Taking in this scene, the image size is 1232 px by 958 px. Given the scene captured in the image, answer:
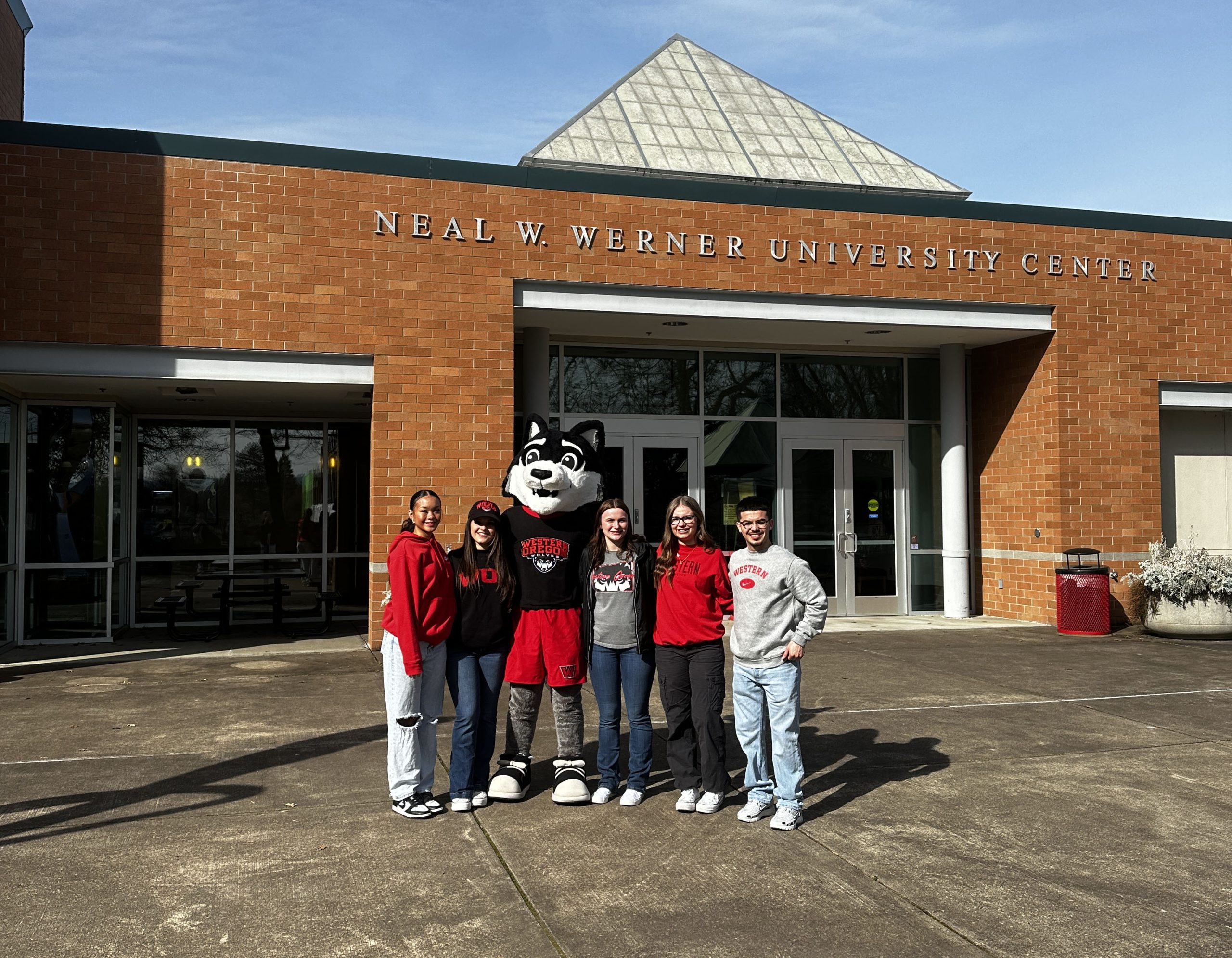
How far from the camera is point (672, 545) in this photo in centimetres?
600

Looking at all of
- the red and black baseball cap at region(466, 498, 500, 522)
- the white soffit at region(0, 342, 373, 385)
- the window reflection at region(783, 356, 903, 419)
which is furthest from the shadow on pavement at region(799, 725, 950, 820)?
the window reflection at region(783, 356, 903, 419)

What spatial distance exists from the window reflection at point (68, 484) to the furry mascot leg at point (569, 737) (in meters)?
8.63

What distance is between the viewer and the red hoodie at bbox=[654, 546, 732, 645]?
5.79 metres

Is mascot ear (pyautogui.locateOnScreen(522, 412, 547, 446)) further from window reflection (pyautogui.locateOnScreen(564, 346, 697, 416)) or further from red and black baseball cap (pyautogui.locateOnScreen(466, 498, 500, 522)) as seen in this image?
window reflection (pyautogui.locateOnScreen(564, 346, 697, 416))

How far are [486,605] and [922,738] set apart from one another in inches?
135

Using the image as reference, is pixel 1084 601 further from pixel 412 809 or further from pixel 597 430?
pixel 412 809

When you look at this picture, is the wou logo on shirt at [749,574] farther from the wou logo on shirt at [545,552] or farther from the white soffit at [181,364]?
the white soffit at [181,364]

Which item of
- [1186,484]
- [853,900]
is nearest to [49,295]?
[853,900]

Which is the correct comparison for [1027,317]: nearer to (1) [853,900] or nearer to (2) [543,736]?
(2) [543,736]

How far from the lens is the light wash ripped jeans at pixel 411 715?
563 centimetres

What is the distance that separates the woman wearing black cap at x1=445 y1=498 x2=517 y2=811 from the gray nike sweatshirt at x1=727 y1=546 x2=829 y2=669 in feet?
4.12

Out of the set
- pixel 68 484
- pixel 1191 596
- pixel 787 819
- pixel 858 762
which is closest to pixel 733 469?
pixel 1191 596

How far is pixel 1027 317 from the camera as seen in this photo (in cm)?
1398

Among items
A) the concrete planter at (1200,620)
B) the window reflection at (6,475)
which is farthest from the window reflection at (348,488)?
the concrete planter at (1200,620)
